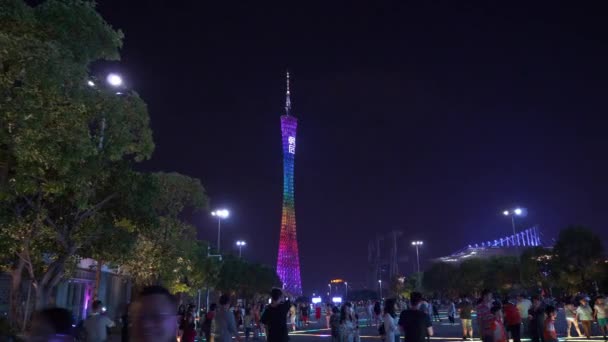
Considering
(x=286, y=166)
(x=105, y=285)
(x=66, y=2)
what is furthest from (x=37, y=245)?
(x=286, y=166)

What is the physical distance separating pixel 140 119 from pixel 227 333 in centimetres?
956

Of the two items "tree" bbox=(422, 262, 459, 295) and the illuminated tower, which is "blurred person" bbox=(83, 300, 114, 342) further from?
"tree" bbox=(422, 262, 459, 295)

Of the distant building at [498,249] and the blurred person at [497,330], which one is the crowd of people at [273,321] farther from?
the distant building at [498,249]

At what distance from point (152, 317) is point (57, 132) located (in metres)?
10.9

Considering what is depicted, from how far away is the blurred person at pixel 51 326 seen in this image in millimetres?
4195

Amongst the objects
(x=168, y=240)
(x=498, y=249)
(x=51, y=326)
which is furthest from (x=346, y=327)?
(x=498, y=249)

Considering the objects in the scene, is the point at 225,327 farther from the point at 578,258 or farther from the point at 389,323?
the point at 578,258

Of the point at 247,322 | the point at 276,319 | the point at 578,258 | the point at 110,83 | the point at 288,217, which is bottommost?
the point at 247,322

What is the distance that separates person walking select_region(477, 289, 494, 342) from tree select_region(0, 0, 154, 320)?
34.9 feet

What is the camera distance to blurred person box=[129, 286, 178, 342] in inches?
128

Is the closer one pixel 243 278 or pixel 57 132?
pixel 57 132

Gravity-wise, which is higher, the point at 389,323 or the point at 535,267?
the point at 535,267

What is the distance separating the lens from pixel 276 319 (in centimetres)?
898

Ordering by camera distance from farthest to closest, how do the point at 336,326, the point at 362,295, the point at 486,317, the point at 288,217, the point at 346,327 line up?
the point at 362,295 → the point at 288,217 → the point at 336,326 → the point at 346,327 → the point at 486,317
